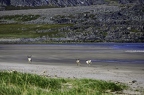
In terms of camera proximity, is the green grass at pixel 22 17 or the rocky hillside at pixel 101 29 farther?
the green grass at pixel 22 17

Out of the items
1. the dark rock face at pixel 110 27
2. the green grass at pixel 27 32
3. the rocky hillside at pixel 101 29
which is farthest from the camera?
the green grass at pixel 27 32

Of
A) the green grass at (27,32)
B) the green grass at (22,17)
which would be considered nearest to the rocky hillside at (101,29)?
the green grass at (27,32)

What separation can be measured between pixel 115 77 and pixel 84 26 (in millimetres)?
76593

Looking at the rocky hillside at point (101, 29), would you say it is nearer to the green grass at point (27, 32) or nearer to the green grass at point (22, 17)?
the green grass at point (27, 32)

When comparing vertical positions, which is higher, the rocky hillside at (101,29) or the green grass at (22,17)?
the green grass at (22,17)

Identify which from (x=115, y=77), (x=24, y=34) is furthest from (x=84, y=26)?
(x=115, y=77)

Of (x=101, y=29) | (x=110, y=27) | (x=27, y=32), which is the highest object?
(x=110, y=27)

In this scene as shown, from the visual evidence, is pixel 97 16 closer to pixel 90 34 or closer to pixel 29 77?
pixel 90 34

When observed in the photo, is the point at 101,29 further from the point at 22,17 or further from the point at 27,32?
the point at 22,17

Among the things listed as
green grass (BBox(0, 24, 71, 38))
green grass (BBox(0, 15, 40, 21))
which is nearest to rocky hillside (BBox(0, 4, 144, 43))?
green grass (BBox(0, 24, 71, 38))

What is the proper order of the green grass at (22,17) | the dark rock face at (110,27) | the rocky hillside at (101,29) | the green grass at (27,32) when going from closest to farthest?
Result: the dark rock face at (110,27) → the rocky hillside at (101,29) → the green grass at (27,32) → the green grass at (22,17)

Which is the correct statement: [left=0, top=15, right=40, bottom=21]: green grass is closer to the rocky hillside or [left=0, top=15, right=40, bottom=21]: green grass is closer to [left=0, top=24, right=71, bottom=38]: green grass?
the rocky hillside

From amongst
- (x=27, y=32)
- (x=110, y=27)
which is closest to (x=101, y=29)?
(x=110, y=27)

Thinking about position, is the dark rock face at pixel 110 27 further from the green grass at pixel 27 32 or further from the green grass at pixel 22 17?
the green grass at pixel 22 17
